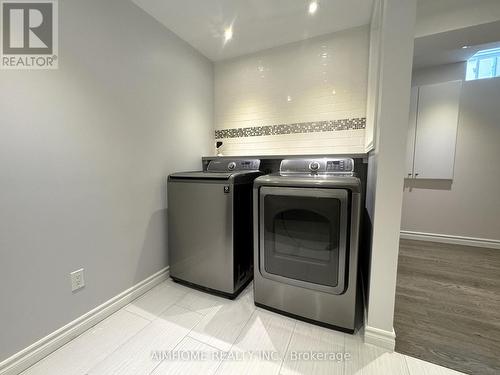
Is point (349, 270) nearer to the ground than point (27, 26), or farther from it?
nearer to the ground

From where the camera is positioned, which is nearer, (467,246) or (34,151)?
(34,151)

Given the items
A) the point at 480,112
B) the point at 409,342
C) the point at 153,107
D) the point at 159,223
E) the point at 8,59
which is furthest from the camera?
the point at 480,112

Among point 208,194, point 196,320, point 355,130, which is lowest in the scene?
point 196,320

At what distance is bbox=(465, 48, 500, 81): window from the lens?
249cm

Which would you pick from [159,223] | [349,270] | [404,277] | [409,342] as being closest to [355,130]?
[349,270]

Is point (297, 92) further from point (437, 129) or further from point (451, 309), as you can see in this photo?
point (451, 309)

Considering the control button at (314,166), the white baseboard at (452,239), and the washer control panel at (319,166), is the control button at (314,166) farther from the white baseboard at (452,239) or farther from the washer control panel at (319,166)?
the white baseboard at (452,239)

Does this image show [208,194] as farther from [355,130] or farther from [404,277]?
[404,277]

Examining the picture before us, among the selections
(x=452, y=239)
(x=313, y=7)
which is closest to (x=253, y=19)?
(x=313, y=7)

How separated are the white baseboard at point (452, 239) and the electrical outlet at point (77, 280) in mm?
3559

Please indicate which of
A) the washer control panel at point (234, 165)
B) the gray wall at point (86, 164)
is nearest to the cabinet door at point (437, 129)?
the washer control panel at point (234, 165)

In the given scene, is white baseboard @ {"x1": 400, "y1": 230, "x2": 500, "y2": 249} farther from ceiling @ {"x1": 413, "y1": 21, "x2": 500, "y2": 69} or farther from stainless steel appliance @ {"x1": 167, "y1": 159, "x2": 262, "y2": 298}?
stainless steel appliance @ {"x1": 167, "y1": 159, "x2": 262, "y2": 298}

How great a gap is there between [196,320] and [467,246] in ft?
10.7

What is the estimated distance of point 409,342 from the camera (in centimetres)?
123
